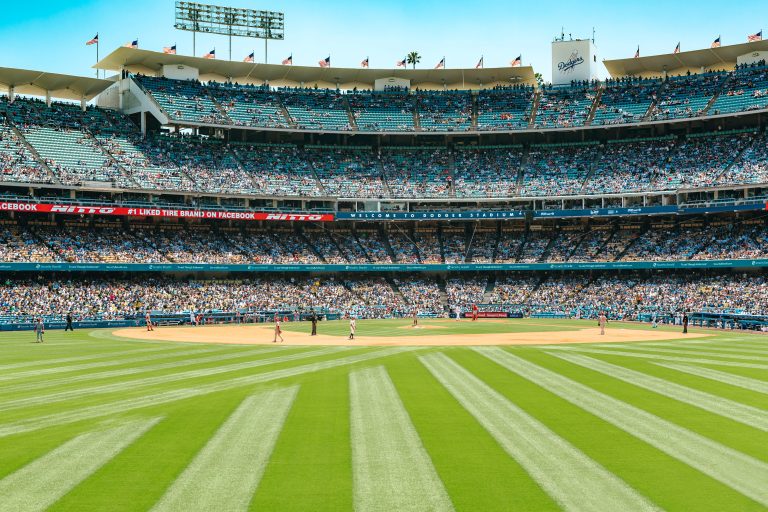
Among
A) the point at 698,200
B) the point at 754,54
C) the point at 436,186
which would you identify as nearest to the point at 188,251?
the point at 436,186

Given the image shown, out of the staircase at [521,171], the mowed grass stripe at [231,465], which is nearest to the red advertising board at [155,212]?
the staircase at [521,171]

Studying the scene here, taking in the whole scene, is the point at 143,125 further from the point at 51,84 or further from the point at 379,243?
the point at 379,243

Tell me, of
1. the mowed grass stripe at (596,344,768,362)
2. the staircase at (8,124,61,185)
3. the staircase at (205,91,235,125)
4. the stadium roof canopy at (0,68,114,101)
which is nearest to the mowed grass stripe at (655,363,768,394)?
the mowed grass stripe at (596,344,768,362)

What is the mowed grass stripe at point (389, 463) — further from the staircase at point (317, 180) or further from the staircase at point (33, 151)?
the staircase at point (317, 180)

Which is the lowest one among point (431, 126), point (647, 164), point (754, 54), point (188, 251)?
point (188, 251)

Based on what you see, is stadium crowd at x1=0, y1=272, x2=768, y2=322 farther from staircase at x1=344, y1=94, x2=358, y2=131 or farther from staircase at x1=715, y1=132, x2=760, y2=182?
staircase at x1=344, y1=94, x2=358, y2=131

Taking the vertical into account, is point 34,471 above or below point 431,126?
below

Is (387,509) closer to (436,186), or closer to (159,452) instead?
(159,452)
